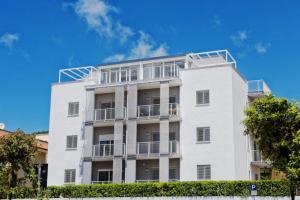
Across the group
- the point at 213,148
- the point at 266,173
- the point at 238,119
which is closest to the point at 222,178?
the point at 213,148

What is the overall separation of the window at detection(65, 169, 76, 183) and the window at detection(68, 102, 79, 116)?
5.29m

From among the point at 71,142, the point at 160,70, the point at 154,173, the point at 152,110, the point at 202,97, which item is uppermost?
the point at 160,70

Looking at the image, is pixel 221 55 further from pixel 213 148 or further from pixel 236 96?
pixel 213 148

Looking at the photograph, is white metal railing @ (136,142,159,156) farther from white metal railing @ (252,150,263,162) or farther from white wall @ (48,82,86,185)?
white metal railing @ (252,150,263,162)

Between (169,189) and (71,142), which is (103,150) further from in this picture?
(169,189)

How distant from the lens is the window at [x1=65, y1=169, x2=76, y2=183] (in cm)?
4785

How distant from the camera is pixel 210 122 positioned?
146 ft

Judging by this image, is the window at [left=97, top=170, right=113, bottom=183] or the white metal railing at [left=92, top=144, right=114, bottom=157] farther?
the window at [left=97, top=170, right=113, bottom=183]

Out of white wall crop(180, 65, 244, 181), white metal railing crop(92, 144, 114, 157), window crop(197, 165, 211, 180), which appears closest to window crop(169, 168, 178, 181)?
white wall crop(180, 65, 244, 181)

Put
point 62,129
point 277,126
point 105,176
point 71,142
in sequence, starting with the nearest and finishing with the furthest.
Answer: point 277,126
point 105,176
point 71,142
point 62,129

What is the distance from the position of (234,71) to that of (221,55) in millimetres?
3559

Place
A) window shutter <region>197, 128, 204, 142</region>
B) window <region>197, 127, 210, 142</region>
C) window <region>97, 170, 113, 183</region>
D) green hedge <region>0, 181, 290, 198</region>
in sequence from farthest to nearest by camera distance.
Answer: window <region>97, 170, 113, 183</region>, window shutter <region>197, 128, 204, 142</region>, window <region>197, 127, 210, 142</region>, green hedge <region>0, 181, 290, 198</region>

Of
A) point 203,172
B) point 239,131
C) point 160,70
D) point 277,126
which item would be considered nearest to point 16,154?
point 203,172

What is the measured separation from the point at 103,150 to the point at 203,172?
29.8 ft
